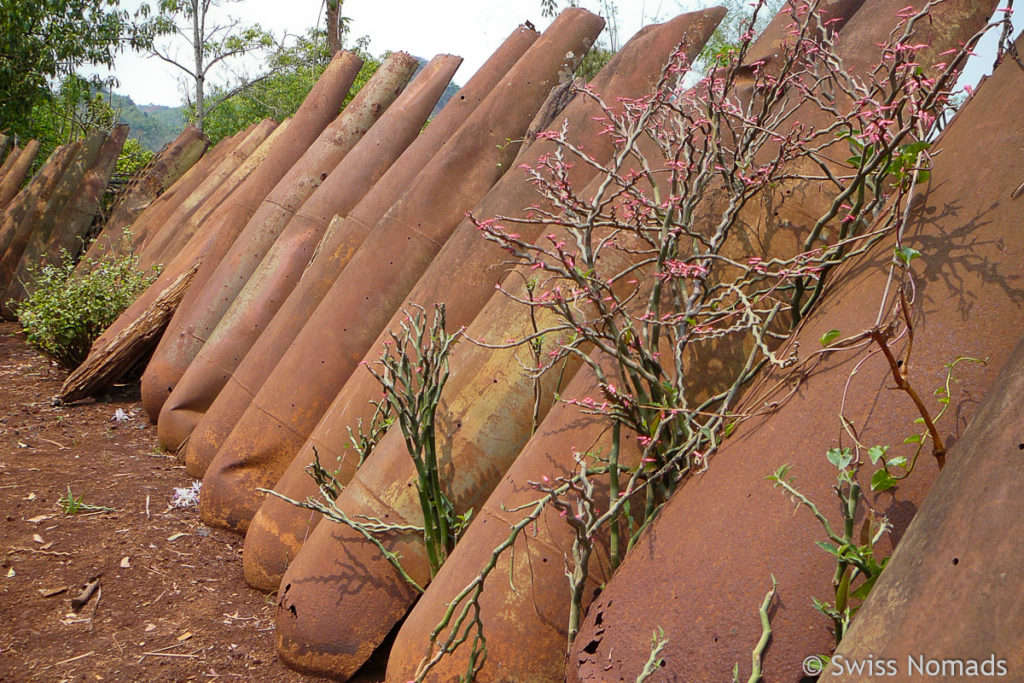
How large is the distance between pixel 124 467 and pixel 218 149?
Answer: 6.44 meters

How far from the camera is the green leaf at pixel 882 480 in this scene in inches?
69.2

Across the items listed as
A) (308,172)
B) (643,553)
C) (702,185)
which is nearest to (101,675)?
(643,553)

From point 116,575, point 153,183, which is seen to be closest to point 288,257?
point 116,575

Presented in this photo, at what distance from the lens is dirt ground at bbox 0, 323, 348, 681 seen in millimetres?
3180

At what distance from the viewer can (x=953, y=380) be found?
5.97ft

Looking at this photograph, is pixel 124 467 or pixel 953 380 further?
pixel 124 467

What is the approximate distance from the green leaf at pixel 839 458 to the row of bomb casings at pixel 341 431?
0.62 feet

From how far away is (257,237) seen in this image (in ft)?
19.1

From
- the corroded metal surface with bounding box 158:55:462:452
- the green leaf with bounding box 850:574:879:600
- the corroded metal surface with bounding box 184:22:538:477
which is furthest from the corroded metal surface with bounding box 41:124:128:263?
the green leaf with bounding box 850:574:879:600

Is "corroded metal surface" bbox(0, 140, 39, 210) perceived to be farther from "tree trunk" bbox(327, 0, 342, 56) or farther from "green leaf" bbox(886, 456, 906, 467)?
"green leaf" bbox(886, 456, 906, 467)

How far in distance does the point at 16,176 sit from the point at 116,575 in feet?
33.4

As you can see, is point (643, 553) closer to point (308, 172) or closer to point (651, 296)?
point (651, 296)

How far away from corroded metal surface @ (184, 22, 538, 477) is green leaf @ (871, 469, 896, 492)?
317 cm

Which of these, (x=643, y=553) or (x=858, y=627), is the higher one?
(x=858, y=627)
